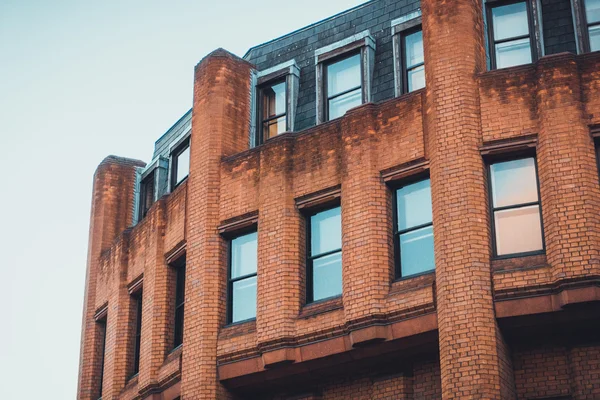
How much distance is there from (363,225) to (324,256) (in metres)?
1.73

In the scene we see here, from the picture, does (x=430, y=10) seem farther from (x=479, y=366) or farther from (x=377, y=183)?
(x=479, y=366)

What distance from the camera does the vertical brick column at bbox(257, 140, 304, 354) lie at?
2464 cm

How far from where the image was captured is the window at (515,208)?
22234mm

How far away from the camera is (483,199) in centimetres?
2231

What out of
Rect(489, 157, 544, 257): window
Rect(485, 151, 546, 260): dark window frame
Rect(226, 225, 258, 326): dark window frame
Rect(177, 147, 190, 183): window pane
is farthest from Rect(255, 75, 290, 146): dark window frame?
Rect(489, 157, 544, 257): window

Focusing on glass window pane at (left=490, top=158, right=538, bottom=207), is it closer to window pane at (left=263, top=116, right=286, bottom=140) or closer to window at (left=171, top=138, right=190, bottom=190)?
window pane at (left=263, top=116, right=286, bottom=140)

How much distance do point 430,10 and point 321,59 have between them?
471 centimetres

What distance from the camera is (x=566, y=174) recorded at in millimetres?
21750

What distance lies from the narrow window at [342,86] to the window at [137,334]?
8.05m

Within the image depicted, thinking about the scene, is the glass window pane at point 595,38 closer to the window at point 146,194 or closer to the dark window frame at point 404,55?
the dark window frame at point 404,55

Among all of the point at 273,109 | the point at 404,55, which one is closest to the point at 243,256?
the point at 273,109

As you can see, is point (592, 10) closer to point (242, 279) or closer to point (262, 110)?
point (262, 110)

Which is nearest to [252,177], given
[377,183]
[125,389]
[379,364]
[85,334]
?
[377,183]

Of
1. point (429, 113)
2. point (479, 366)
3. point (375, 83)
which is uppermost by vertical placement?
point (375, 83)
